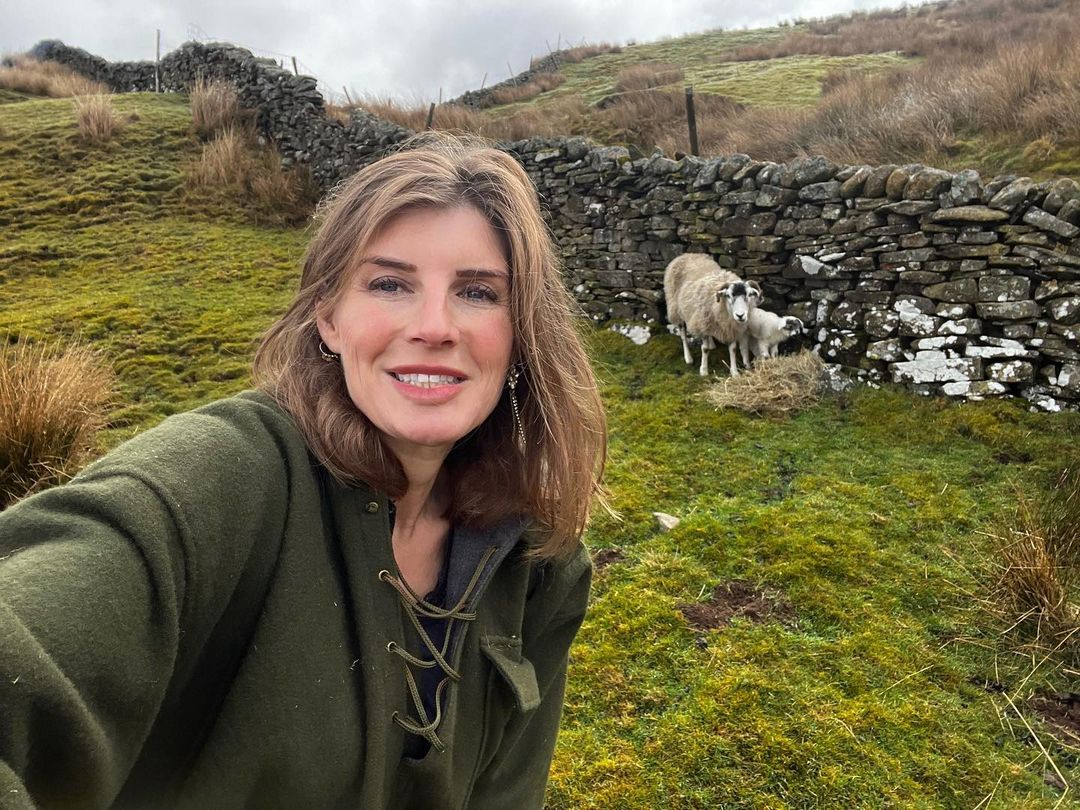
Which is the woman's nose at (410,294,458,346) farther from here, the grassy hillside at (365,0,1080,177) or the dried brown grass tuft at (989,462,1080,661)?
the grassy hillside at (365,0,1080,177)

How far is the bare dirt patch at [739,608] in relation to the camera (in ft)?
12.0

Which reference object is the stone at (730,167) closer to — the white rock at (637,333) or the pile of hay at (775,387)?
the white rock at (637,333)

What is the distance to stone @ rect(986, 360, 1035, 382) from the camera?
5516 mm

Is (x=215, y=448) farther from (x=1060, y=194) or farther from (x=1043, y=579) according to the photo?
(x=1060, y=194)

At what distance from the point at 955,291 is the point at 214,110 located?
49.8ft

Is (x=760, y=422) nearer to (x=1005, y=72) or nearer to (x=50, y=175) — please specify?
(x=1005, y=72)

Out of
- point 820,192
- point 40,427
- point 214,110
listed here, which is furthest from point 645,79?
point 40,427

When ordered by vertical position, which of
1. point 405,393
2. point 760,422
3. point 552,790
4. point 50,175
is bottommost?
point 552,790

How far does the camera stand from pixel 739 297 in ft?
21.1

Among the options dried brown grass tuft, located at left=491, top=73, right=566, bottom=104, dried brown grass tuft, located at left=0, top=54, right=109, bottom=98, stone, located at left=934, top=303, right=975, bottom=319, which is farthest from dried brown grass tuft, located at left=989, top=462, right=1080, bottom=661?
dried brown grass tuft, located at left=0, top=54, right=109, bottom=98

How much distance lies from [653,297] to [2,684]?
8.00 meters

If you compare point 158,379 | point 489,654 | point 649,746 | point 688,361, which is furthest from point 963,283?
point 158,379

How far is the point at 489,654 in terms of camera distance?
5.18 ft

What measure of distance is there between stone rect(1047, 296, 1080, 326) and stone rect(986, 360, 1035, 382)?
43cm
